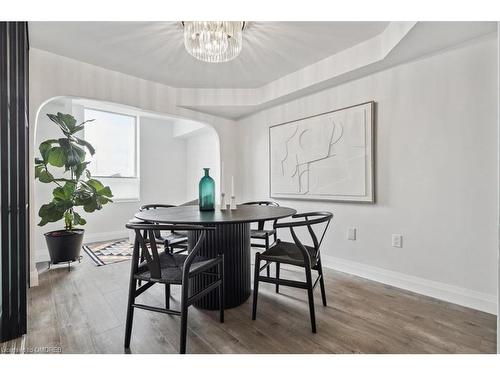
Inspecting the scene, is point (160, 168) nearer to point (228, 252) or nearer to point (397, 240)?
point (228, 252)

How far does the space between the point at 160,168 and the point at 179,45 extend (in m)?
3.41

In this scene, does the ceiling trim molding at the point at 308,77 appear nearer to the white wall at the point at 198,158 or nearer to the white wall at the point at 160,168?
the white wall at the point at 160,168

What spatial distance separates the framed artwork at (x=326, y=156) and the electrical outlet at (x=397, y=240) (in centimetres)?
Answer: 41

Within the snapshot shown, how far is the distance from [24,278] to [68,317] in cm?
43

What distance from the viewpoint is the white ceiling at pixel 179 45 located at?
2105 millimetres

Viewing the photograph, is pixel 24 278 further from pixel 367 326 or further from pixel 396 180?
pixel 396 180

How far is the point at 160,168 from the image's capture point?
5.43 meters

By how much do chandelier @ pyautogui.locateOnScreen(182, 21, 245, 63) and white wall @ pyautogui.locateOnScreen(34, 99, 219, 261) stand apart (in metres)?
2.44

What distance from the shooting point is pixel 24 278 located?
167cm

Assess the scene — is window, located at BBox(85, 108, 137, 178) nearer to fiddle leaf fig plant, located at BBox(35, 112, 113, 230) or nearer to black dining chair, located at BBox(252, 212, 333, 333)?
fiddle leaf fig plant, located at BBox(35, 112, 113, 230)

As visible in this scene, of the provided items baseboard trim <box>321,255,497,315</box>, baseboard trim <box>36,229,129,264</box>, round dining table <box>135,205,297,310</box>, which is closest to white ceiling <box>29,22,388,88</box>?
round dining table <box>135,205,297,310</box>

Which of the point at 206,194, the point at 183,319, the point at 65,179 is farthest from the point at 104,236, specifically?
the point at 183,319

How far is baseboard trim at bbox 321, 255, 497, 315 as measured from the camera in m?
1.95
